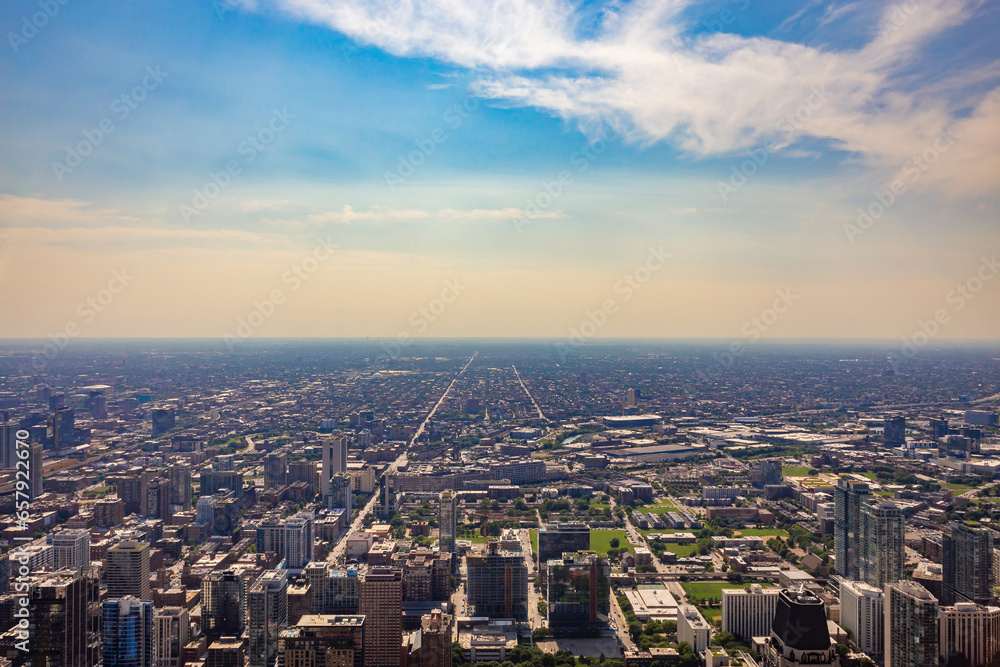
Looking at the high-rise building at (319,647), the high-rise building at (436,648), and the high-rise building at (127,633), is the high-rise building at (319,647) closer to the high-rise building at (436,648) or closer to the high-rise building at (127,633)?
the high-rise building at (436,648)

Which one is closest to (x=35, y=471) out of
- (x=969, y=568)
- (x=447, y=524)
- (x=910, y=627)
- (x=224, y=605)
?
(x=224, y=605)

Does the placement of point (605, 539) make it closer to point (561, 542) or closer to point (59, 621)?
point (561, 542)

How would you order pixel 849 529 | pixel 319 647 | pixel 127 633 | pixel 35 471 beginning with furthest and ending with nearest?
1. pixel 35 471
2. pixel 849 529
3. pixel 127 633
4. pixel 319 647

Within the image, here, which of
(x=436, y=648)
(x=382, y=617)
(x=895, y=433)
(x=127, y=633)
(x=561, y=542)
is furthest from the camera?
(x=895, y=433)

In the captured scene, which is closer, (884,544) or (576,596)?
(576,596)

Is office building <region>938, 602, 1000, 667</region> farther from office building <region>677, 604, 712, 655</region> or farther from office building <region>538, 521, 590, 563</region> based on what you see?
office building <region>538, 521, 590, 563</region>

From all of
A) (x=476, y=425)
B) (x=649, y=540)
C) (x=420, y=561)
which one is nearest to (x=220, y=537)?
(x=420, y=561)

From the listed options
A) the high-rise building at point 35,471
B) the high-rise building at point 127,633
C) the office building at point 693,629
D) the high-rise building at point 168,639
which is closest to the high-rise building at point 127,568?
the high-rise building at point 168,639

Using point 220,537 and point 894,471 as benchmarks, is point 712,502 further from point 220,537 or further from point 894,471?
point 220,537

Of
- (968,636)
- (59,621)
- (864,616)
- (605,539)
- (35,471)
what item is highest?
(35,471)
